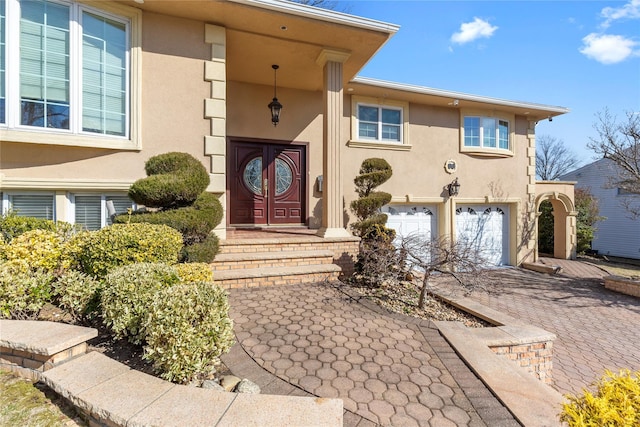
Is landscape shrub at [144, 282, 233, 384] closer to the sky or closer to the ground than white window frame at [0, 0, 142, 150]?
closer to the ground

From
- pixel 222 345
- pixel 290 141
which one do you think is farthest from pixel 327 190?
pixel 222 345

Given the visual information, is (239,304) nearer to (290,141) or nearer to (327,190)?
(327,190)

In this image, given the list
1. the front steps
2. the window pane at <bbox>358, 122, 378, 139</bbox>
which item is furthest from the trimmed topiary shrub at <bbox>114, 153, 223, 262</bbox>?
the window pane at <bbox>358, 122, 378, 139</bbox>

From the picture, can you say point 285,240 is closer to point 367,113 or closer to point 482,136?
point 367,113

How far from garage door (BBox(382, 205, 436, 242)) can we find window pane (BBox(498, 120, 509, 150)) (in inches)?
132

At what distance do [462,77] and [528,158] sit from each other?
3668 millimetres

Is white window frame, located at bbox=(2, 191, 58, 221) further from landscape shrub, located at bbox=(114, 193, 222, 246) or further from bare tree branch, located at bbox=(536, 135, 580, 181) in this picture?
bare tree branch, located at bbox=(536, 135, 580, 181)

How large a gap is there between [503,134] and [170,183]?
1021 cm

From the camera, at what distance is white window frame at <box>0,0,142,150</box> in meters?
4.22

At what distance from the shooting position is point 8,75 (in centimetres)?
420

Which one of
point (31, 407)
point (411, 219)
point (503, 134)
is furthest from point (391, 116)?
point (31, 407)

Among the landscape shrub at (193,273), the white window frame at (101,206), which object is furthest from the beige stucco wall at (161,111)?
the landscape shrub at (193,273)

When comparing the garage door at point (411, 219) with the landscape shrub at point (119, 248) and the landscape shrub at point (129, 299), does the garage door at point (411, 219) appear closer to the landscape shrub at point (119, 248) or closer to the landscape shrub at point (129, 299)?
the landscape shrub at point (119, 248)

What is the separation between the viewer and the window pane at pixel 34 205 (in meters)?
4.59
